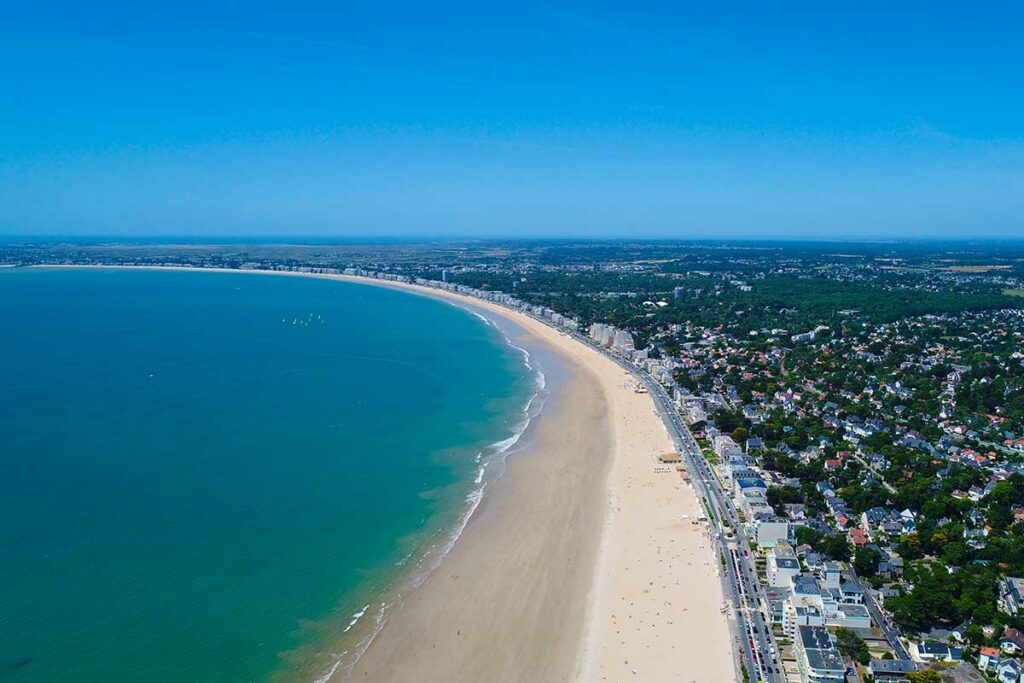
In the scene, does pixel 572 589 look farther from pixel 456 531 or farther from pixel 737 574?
pixel 456 531

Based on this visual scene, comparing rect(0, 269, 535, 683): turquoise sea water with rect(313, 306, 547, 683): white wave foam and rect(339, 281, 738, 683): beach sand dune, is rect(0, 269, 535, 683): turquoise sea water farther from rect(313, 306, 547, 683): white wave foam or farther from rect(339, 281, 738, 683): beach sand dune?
rect(339, 281, 738, 683): beach sand dune

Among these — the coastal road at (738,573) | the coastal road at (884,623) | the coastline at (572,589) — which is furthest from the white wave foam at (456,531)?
the coastal road at (884,623)

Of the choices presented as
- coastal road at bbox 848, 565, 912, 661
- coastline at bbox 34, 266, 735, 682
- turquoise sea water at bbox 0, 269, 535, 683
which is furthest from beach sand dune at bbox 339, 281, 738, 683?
coastal road at bbox 848, 565, 912, 661

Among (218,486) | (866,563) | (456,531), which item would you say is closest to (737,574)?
(866,563)

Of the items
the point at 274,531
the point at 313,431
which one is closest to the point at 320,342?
the point at 313,431

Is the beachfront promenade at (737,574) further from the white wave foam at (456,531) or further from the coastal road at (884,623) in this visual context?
the white wave foam at (456,531)

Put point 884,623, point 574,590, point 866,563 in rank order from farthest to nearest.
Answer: point 866,563
point 574,590
point 884,623

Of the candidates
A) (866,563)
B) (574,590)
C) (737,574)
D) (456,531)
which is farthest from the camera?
(456,531)
